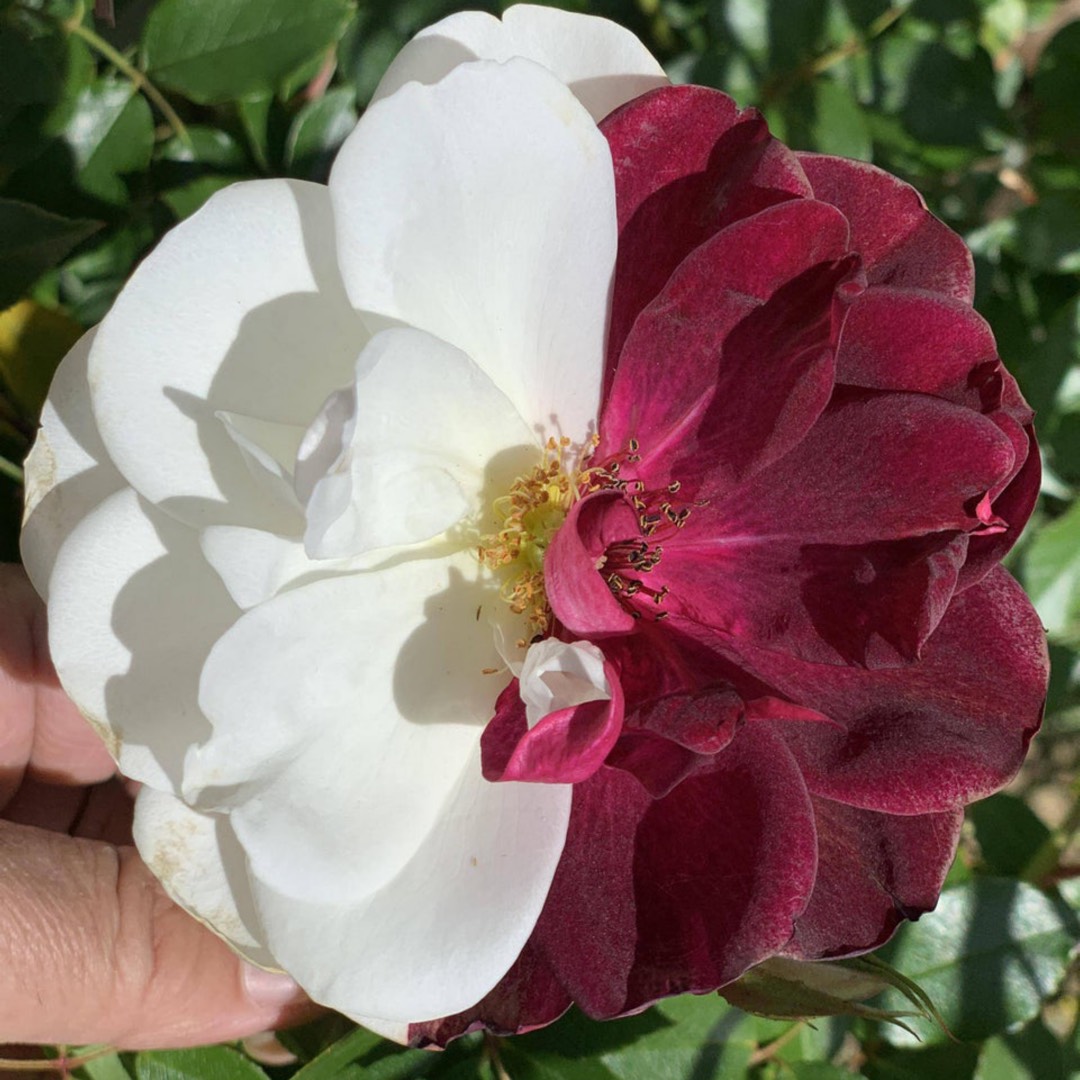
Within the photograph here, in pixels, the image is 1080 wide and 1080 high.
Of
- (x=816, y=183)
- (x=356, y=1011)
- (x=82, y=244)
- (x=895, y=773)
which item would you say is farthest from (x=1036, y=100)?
(x=356, y=1011)

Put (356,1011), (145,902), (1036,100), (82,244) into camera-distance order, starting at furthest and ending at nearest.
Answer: (1036,100) < (82,244) < (145,902) < (356,1011)

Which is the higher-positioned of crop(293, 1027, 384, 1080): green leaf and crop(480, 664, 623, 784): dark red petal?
crop(480, 664, 623, 784): dark red petal

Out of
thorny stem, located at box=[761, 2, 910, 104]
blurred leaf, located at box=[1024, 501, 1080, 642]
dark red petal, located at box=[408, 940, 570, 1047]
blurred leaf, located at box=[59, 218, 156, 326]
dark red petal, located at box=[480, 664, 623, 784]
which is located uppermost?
thorny stem, located at box=[761, 2, 910, 104]

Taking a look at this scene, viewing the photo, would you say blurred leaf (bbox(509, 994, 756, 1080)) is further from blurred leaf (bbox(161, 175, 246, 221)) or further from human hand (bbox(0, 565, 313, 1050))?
blurred leaf (bbox(161, 175, 246, 221))

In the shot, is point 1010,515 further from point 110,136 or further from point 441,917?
point 110,136

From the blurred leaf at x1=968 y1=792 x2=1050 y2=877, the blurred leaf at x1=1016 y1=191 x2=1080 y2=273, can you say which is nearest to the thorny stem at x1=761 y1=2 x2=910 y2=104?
the blurred leaf at x1=1016 y1=191 x2=1080 y2=273

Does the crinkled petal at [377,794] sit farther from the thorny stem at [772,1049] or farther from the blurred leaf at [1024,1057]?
the blurred leaf at [1024,1057]

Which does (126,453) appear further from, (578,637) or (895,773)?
(895,773)
